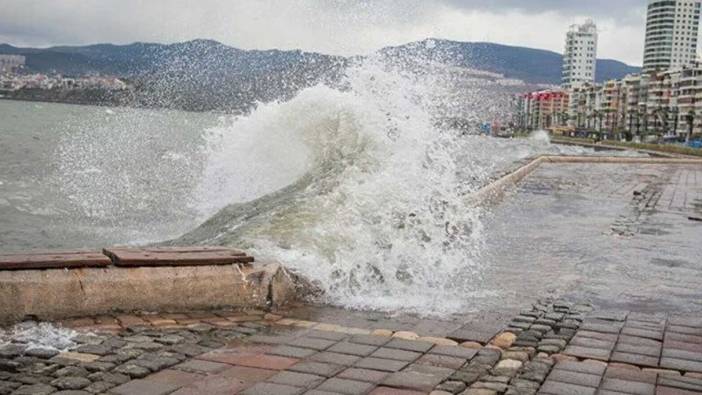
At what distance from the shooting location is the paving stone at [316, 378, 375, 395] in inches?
143

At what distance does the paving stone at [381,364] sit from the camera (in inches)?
158

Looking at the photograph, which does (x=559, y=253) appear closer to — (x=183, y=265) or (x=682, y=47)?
(x=183, y=265)

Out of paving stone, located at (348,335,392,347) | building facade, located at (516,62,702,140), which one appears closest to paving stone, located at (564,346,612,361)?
paving stone, located at (348,335,392,347)

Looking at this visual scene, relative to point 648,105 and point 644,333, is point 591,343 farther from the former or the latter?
point 648,105

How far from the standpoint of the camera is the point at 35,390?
11.5 feet

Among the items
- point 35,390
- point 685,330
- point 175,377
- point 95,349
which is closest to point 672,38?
point 685,330

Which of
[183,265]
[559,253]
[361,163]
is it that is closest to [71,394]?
[183,265]

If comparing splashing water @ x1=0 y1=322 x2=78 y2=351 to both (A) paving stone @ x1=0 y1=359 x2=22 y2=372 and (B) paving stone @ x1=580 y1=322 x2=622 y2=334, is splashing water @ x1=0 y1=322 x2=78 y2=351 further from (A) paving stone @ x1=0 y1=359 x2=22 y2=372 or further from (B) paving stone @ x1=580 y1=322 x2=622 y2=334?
(B) paving stone @ x1=580 y1=322 x2=622 y2=334

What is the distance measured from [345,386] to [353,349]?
646mm

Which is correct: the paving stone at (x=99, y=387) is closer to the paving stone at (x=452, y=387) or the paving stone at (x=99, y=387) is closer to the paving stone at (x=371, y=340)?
the paving stone at (x=371, y=340)

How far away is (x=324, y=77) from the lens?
14.0 meters

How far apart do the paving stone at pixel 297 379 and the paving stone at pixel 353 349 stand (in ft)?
1.50

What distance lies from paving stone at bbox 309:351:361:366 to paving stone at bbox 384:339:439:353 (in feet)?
1.08

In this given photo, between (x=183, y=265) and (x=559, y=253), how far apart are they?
4548 mm
